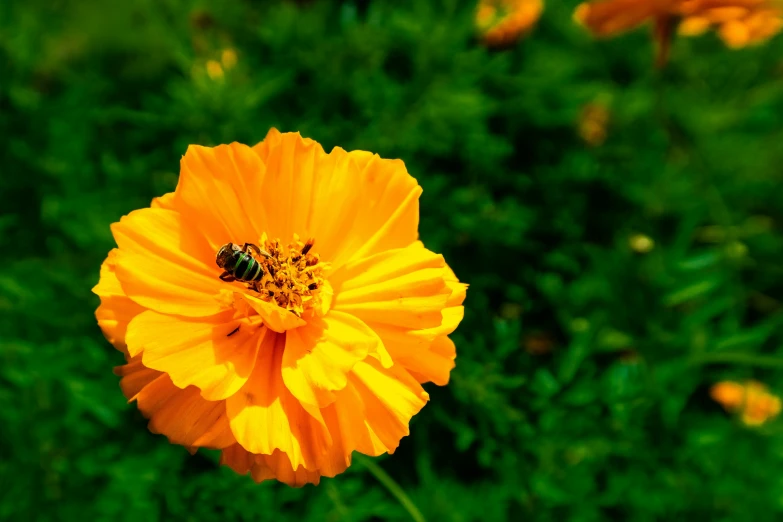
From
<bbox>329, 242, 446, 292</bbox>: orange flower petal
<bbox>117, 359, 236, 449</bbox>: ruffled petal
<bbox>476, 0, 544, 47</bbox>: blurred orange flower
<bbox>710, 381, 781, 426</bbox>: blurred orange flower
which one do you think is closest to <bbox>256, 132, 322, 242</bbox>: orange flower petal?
<bbox>329, 242, 446, 292</bbox>: orange flower petal

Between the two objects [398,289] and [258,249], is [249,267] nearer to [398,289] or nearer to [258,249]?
[258,249]

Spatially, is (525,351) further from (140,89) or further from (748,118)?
(140,89)

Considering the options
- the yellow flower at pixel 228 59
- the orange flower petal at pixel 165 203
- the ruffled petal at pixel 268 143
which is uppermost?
the yellow flower at pixel 228 59

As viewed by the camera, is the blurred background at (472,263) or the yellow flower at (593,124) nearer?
the blurred background at (472,263)

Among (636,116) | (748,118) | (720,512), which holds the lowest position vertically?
(720,512)

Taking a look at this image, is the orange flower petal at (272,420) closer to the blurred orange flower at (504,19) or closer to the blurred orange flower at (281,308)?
the blurred orange flower at (281,308)

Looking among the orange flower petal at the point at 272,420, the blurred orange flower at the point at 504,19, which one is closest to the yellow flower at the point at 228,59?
the blurred orange flower at the point at 504,19

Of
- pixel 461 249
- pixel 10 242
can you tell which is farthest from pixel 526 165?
pixel 10 242
